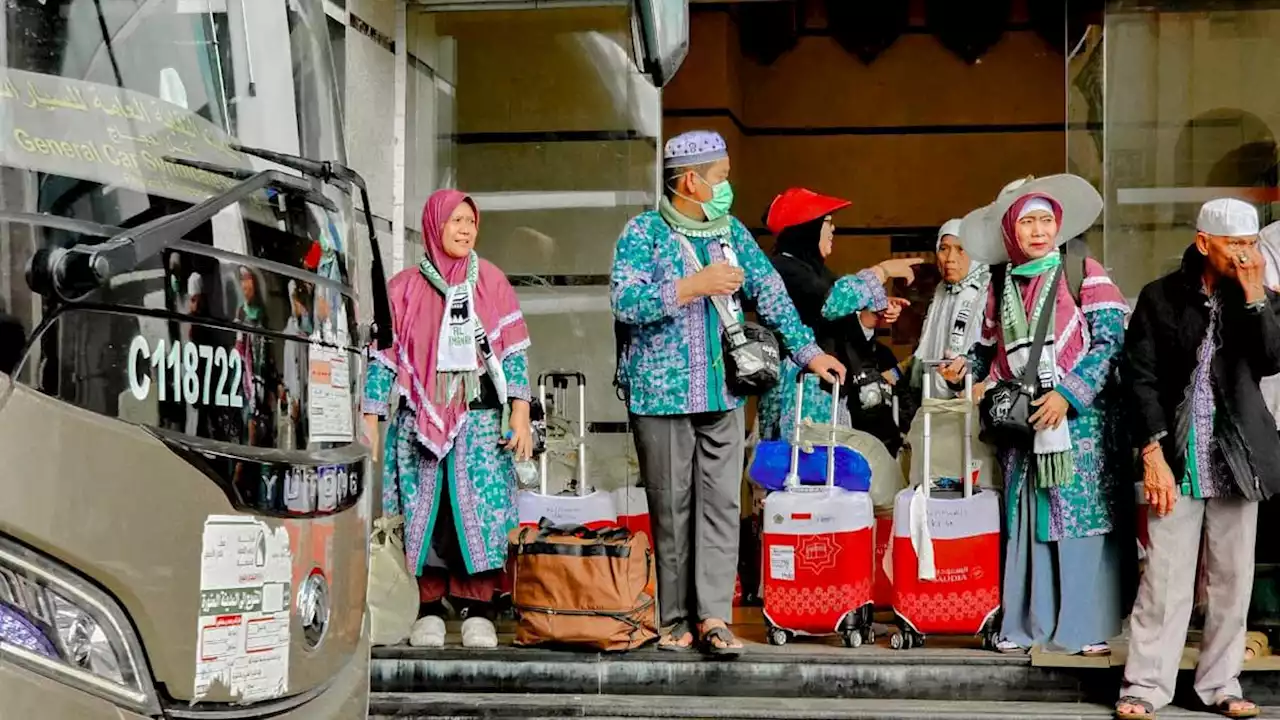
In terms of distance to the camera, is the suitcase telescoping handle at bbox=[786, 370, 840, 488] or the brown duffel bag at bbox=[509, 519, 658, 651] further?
the suitcase telescoping handle at bbox=[786, 370, 840, 488]

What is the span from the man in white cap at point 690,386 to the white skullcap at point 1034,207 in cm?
91

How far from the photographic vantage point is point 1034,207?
6.04 meters

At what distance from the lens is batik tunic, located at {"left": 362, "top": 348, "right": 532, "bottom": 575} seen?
6414 millimetres

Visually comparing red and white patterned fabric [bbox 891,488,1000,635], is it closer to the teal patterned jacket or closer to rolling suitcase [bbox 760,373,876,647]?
rolling suitcase [bbox 760,373,876,647]

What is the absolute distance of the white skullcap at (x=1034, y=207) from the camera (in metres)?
6.04

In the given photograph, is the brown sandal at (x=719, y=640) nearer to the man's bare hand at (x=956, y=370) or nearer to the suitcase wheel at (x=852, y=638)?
the suitcase wheel at (x=852, y=638)

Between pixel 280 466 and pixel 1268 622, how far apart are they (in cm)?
445

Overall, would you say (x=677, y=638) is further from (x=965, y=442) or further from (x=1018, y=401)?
(x=1018, y=401)

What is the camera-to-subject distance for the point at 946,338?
7.18 meters

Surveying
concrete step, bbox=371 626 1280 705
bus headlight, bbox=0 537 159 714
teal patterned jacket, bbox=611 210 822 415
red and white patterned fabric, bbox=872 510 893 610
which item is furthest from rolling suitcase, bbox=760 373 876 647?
bus headlight, bbox=0 537 159 714

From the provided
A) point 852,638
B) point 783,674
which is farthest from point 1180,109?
point 783,674

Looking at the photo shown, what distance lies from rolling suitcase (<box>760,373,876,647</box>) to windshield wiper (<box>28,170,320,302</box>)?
149 inches

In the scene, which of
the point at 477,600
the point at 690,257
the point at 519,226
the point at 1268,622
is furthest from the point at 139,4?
the point at 519,226

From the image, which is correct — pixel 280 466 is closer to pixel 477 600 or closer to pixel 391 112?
pixel 477 600
